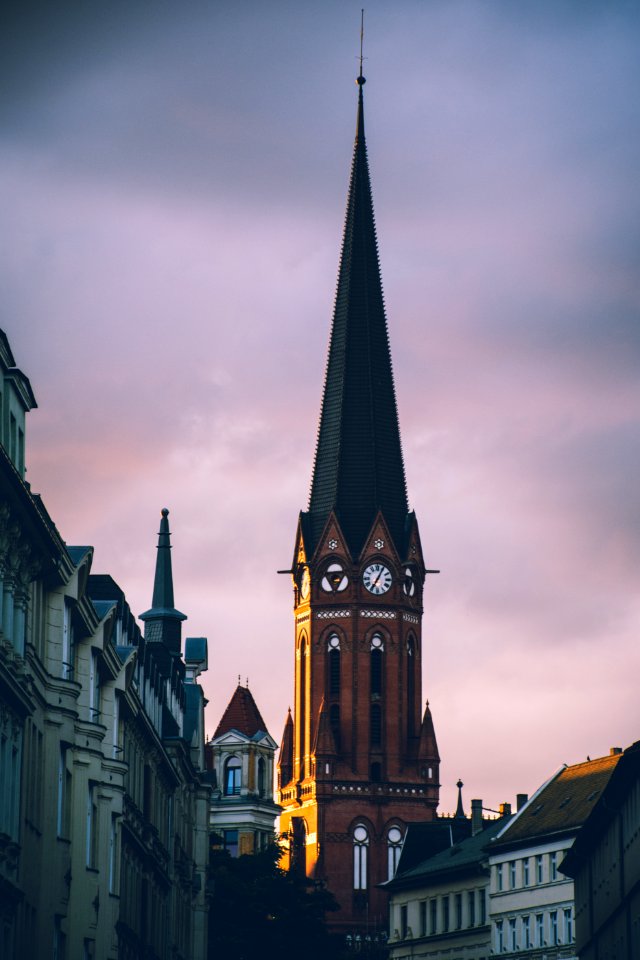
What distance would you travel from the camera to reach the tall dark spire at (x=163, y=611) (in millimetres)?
106125

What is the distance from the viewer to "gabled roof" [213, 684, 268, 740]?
17388cm

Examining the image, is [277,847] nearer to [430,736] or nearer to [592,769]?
[592,769]

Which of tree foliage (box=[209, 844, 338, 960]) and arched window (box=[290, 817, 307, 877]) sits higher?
arched window (box=[290, 817, 307, 877])

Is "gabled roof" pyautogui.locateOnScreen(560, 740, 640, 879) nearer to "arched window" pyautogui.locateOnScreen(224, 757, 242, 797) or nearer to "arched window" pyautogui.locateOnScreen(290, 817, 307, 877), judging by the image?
"arched window" pyautogui.locateOnScreen(224, 757, 242, 797)

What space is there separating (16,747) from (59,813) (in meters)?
7.14

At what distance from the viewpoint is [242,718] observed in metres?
175

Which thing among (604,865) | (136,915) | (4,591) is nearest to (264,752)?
(604,865)

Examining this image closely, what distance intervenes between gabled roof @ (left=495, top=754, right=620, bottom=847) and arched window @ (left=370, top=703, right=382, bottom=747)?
212 ft

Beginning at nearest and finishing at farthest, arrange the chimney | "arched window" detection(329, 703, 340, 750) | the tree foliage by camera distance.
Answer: the tree foliage
the chimney
"arched window" detection(329, 703, 340, 750)

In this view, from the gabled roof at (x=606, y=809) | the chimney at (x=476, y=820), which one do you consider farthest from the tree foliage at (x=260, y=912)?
the gabled roof at (x=606, y=809)

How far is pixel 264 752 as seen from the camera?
172375mm

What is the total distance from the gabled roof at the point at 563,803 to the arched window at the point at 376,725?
6460cm

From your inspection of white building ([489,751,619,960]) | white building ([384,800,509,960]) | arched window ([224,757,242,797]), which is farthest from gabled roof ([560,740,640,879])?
arched window ([224,757,242,797])

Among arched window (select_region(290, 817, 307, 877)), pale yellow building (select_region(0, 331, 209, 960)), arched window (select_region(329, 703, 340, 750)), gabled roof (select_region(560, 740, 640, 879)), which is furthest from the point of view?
arched window (select_region(329, 703, 340, 750))
